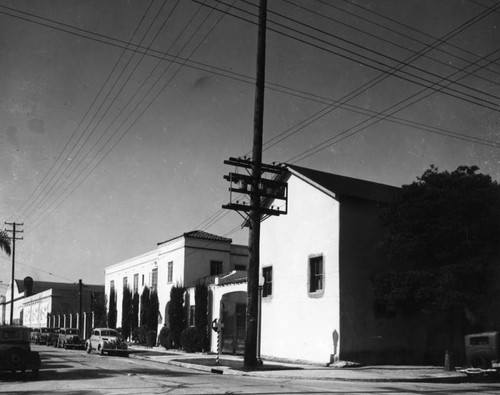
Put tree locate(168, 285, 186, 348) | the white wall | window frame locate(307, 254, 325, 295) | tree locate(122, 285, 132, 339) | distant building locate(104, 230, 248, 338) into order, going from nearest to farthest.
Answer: the white wall
window frame locate(307, 254, 325, 295)
tree locate(168, 285, 186, 348)
distant building locate(104, 230, 248, 338)
tree locate(122, 285, 132, 339)

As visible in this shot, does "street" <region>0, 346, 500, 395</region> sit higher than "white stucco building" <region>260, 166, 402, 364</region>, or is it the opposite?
"white stucco building" <region>260, 166, 402, 364</region>

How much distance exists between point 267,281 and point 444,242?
35.6 ft

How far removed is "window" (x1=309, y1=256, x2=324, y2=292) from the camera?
2611 centimetres

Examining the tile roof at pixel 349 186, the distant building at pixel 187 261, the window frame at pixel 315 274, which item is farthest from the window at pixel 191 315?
the tile roof at pixel 349 186

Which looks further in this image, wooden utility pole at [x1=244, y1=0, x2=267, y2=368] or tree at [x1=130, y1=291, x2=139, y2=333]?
tree at [x1=130, y1=291, x2=139, y2=333]

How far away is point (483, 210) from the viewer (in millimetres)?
21656

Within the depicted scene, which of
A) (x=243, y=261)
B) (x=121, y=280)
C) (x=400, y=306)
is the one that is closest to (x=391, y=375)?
(x=400, y=306)

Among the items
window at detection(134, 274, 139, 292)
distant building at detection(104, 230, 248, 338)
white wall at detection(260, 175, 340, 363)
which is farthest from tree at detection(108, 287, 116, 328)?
white wall at detection(260, 175, 340, 363)

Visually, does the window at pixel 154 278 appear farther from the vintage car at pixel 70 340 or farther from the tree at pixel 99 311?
the tree at pixel 99 311

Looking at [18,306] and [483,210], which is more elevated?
[483,210]

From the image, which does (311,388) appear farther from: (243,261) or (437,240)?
(243,261)

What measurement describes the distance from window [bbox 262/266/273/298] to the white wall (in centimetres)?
28

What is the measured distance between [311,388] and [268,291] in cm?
→ 1518

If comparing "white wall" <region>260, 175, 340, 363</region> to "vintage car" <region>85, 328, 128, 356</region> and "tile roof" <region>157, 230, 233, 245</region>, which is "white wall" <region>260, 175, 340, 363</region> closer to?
"vintage car" <region>85, 328, 128, 356</region>
